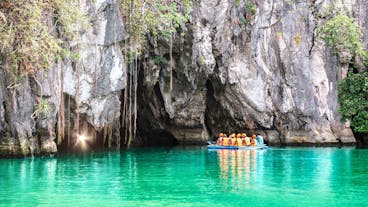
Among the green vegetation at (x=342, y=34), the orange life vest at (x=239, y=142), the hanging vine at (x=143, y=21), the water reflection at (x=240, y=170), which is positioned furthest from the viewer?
the green vegetation at (x=342, y=34)

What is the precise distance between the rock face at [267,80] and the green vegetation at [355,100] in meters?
0.49

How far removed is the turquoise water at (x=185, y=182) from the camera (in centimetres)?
966

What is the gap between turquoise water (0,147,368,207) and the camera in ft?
31.7

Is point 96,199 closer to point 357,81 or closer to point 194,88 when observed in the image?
point 194,88

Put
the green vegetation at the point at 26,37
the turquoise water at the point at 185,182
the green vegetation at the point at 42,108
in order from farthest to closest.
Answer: the green vegetation at the point at 42,108 → the green vegetation at the point at 26,37 → the turquoise water at the point at 185,182

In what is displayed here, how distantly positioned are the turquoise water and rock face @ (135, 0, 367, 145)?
8.54m

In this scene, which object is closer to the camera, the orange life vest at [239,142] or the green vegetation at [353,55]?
the orange life vest at [239,142]

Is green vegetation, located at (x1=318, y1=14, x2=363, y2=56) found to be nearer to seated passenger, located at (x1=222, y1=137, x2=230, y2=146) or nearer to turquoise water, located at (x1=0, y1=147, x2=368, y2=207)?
seated passenger, located at (x1=222, y1=137, x2=230, y2=146)

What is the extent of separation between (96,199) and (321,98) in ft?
63.1

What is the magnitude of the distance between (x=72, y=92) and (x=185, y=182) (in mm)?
9091

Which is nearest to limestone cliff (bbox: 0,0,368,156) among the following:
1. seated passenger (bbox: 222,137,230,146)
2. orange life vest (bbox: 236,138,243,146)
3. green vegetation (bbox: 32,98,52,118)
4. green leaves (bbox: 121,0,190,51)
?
green leaves (bbox: 121,0,190,51)

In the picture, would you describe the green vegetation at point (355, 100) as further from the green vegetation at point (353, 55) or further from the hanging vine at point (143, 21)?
the hanging vine at point (143, 21)

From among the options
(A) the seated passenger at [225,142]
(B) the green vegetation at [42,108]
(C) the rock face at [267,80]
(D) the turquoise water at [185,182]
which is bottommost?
(D) the turquoise water at [185,182]

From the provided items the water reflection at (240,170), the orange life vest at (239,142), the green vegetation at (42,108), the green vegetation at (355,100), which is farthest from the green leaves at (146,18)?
the green vegetation at (355,100)
